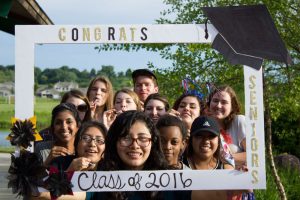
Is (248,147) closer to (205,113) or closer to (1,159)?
(205,113)

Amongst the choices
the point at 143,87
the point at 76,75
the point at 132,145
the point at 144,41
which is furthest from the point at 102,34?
the point at 143,87

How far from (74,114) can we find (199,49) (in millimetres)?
3881

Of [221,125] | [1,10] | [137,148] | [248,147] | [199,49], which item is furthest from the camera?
[199,49]

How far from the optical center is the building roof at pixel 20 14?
6520mm

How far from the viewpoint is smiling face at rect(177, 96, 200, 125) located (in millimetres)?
3836

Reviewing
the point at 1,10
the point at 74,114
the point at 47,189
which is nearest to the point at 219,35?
the point at 74,114

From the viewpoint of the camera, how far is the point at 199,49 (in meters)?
7.29

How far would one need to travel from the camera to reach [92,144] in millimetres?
3309

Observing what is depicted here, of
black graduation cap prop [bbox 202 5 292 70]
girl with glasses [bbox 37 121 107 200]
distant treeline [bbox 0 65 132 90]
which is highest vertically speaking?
black graduation cap prop [bbox 202 5 292 70]

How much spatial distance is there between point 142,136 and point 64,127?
1.87 feet

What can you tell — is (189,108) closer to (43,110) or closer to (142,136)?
(142,136)

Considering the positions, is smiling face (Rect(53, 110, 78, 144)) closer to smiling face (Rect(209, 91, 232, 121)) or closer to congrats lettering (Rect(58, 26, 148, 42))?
congrats lettering (Rect(58, 26, 148, 42))

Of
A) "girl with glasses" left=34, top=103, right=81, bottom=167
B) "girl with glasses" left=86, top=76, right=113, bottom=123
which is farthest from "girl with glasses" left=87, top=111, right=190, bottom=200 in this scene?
"girl with glasses" left=86, top=76, right=113, bottom=123

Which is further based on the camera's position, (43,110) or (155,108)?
(155,108)
